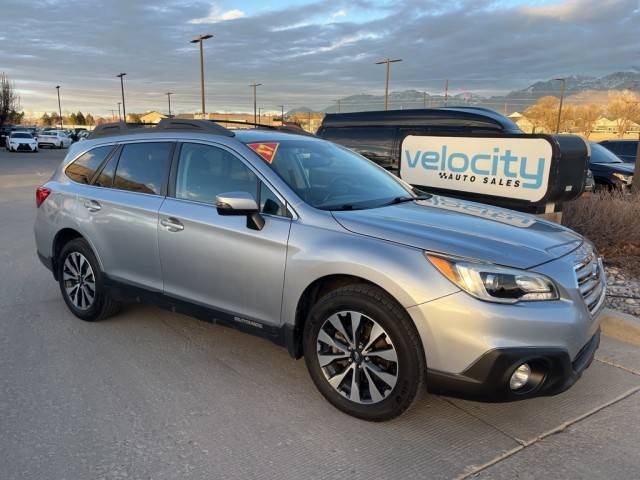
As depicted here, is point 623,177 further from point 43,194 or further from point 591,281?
point 43,194

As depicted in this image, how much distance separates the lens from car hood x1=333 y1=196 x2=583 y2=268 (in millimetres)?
2924

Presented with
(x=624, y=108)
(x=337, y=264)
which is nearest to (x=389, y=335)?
(x=337, y=264)

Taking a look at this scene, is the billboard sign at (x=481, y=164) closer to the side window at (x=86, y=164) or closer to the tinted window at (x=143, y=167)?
the tinted window at (x=143, y=167)

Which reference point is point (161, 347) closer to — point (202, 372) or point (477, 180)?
point (202, 372)

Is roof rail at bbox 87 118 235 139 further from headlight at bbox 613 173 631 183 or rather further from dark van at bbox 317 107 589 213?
headlight at bbox 613 173 631 183

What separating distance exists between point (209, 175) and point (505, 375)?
7.97 ft

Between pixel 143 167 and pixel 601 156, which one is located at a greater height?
pixel 143 167

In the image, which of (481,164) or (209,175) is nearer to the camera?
(209,175)

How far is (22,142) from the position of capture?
39219 mm

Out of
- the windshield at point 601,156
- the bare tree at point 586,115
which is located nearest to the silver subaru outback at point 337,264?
the windshield at point 601,156

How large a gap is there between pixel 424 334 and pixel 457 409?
0.84 meters

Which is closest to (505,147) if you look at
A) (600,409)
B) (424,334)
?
(600,409)

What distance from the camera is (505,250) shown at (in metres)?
2.96

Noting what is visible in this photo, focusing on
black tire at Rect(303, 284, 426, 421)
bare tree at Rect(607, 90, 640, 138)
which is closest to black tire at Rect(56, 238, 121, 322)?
black tire at Rect(303, 284, 426, 421)
